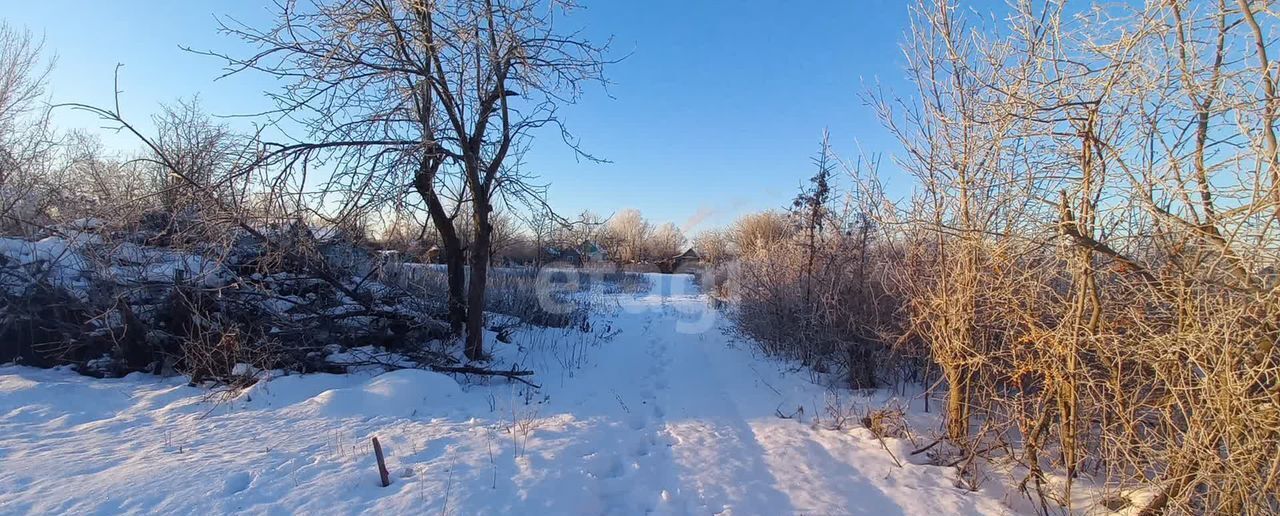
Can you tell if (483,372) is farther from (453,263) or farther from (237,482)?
(237,482)

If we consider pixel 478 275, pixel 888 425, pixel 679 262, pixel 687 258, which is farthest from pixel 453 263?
pixel 687 258

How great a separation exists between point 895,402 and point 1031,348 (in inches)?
82.4

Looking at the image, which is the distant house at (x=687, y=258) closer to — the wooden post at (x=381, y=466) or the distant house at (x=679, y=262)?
the distant house at (x=679, y=262)

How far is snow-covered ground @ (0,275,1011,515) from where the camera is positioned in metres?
3.16

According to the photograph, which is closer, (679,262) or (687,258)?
(679,262)

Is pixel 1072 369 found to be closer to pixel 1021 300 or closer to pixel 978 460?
pixel 1021 300

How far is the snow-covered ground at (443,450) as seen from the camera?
10.4 feet

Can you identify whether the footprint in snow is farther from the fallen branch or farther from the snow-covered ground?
the fallen branch

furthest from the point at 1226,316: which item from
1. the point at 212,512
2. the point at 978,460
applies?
the point at 212,512

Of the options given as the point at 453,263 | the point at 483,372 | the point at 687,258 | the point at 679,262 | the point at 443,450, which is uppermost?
the point at 687,258

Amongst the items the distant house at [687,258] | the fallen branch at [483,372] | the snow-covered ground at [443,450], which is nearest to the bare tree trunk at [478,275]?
the fallen branch at [483,372]

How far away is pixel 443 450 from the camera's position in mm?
4020

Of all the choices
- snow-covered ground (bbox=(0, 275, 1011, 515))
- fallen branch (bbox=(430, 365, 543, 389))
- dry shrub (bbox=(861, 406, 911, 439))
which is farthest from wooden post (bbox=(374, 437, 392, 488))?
dry shrub (bbox=(861, 406, 911, 439))

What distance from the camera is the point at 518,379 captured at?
257 inches
